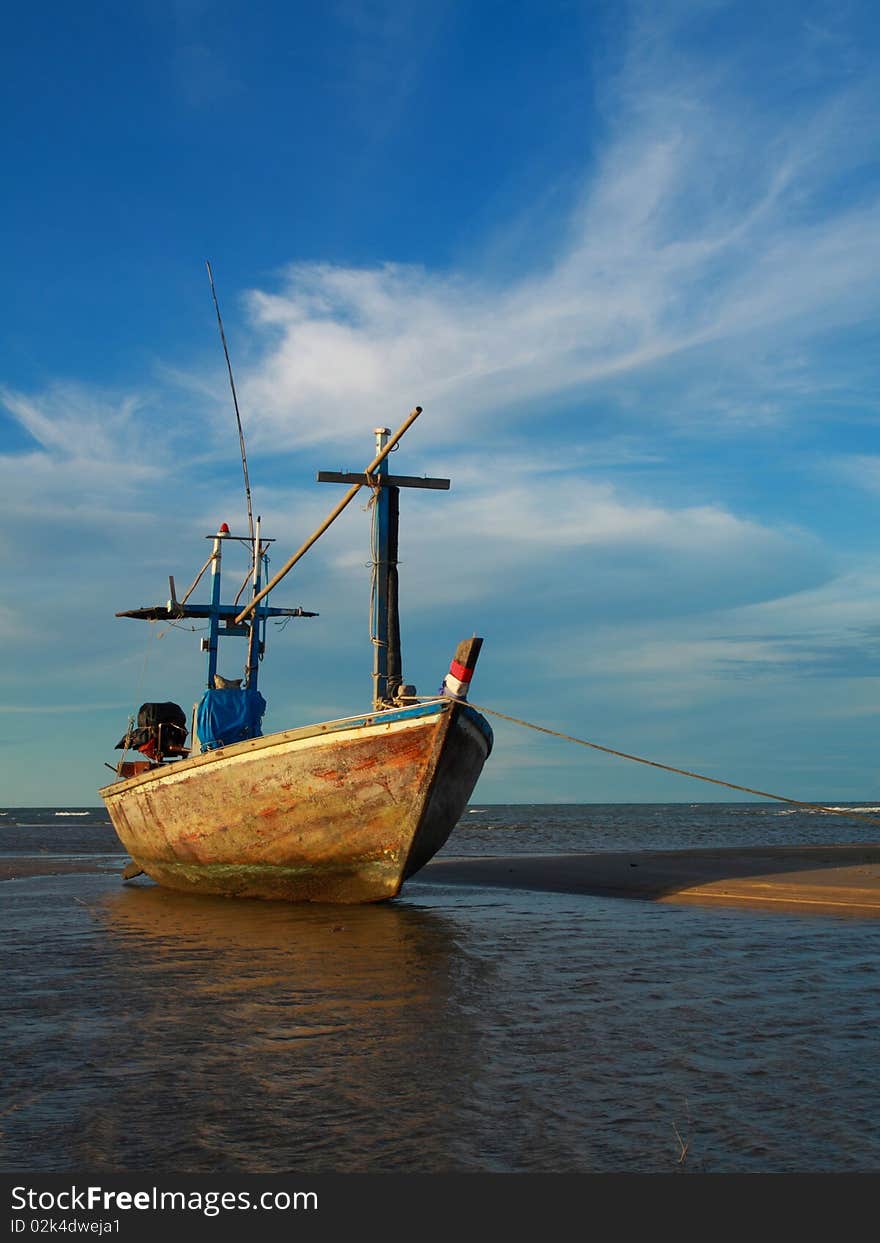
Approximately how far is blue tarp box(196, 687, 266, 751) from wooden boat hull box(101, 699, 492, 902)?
1520 mm

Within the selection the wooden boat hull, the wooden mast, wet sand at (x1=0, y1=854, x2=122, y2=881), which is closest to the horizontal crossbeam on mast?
the wooden mast

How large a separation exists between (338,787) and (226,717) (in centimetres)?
488

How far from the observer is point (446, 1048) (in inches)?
254

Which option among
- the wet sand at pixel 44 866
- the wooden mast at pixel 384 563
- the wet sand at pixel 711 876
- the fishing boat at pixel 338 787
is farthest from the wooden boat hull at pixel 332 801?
the wet sand at pixel 44 866

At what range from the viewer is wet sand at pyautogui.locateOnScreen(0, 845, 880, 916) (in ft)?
45.8

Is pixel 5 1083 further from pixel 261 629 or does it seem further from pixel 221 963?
pixel 261 629

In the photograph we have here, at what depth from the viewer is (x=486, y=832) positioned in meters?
43.5

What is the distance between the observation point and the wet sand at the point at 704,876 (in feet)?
45.8

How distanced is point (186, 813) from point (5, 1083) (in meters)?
9.84

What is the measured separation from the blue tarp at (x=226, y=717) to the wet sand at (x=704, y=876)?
504 centimetres

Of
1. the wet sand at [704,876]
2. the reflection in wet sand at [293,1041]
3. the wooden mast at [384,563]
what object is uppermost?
the wooden mast at [384,563]

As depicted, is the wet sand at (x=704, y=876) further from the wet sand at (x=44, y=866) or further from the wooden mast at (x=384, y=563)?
the wooden mast at (x=384, y=563)

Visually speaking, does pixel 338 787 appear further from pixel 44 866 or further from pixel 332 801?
pixel 44 866

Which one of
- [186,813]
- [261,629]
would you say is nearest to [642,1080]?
[186,813]
